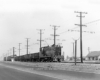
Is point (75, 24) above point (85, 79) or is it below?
above

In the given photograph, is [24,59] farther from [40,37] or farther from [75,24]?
[75,24]

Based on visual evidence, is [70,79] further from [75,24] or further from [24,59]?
[24,59]

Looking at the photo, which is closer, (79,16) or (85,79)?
(85,79)

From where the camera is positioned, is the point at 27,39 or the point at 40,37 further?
the point at 27,39

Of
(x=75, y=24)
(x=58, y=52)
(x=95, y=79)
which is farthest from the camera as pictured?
(x=58, y=52)

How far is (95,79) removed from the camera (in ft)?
53.4

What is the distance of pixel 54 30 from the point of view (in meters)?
77.2

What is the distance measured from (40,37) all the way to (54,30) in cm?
1176

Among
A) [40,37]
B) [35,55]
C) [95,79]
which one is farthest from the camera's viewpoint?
[40,37]

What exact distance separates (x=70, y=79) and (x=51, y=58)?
38.8 m

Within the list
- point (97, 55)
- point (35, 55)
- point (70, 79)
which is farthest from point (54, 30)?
point (70, 79)

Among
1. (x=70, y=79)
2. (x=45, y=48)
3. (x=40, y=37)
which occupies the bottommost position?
(x=70, y=79)

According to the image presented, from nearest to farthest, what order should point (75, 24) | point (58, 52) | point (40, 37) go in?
point (75, 24), point (58, 52), point (40, 37)

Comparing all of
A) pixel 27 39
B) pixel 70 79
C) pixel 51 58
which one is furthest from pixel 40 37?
pixel 70 79
